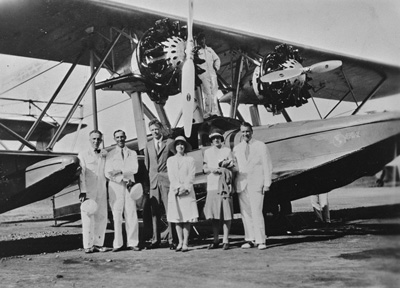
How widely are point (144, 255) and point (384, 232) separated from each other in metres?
3.85

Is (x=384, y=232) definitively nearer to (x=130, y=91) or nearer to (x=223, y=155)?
(x=223, y=155)

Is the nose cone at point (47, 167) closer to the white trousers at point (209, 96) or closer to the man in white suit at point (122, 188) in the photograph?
the man in white suit at point (122, 188)

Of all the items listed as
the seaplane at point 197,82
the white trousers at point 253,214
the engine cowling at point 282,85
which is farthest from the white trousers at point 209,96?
the white trousers at point 253,214

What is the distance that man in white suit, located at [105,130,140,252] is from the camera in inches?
241

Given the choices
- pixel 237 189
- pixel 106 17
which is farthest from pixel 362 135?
pixel 106 17

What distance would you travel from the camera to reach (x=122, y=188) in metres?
6.18

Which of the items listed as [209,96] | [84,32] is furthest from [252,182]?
[84,32]

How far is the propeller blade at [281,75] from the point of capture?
347 inches

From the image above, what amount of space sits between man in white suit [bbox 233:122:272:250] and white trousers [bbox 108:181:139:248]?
152cm

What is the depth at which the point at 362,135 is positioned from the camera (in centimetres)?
583

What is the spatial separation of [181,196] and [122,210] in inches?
35.9

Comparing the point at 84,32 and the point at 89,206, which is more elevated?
the point at 84,32

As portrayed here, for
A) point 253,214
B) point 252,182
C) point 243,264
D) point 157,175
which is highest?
point 157,175

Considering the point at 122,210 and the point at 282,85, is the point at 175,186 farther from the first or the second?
the point at 282,85
